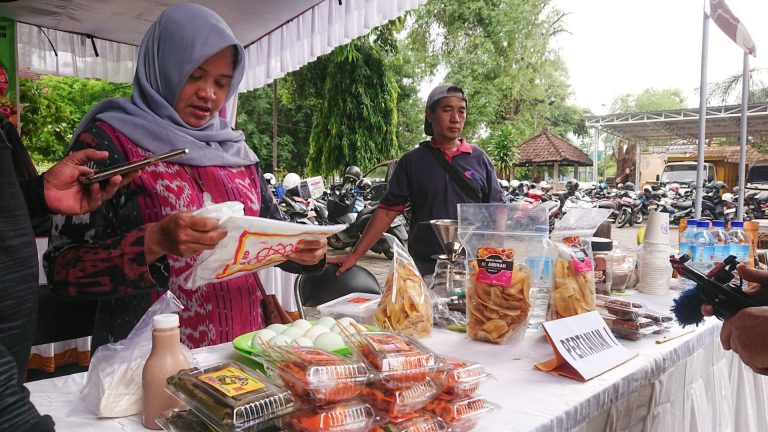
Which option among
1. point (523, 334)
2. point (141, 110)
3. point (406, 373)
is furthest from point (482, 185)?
point (406, 373)

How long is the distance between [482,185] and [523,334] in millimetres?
1443

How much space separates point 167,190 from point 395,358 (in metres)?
0.84

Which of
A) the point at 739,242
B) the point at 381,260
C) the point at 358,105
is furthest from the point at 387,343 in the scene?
the point at 358,105

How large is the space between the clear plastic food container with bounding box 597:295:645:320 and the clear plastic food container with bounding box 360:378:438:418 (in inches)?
34.1

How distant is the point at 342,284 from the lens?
6.84 ft

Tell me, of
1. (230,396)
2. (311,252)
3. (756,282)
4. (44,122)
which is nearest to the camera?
(230,396)

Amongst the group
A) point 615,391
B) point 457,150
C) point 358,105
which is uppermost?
point 358,105

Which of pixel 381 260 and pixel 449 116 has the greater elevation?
pixel 449 116

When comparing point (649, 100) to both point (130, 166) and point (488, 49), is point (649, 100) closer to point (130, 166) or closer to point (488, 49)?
point (488, 49)

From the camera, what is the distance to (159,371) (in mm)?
813

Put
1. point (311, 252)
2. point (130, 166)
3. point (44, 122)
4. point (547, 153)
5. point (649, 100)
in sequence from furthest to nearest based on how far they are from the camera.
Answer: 1. point (649, 100)
2. point (547, 153)
3. point (44, 122)
4. point (311, 252)
5. point (130, 166)

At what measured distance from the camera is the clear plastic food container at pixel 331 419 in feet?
2.37

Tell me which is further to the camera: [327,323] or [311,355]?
[327,323]

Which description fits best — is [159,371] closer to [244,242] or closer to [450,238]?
[244,242]
